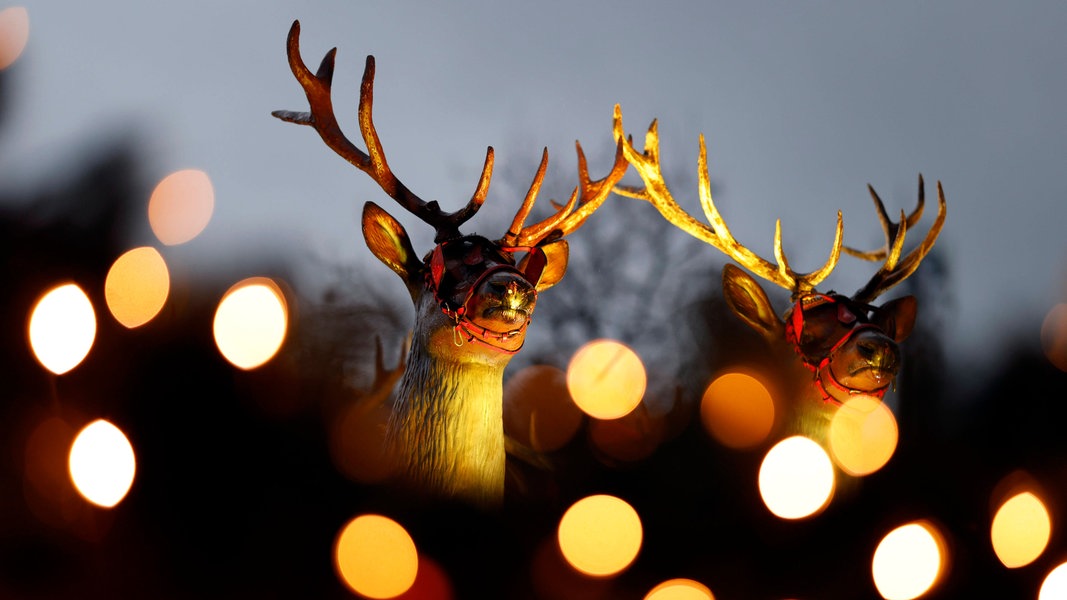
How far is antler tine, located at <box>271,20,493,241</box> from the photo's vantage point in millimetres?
4281

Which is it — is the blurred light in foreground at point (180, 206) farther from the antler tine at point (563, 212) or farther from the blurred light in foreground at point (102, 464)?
the antler tine at point (563, 212)

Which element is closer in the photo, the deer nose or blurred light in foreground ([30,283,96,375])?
blurred light in foreground ([30,283,96,375])

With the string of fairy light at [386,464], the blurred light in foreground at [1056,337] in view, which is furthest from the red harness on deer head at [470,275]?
the blurred light in foreground at [1056,337]

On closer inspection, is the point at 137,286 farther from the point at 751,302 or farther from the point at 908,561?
the point at 908,561

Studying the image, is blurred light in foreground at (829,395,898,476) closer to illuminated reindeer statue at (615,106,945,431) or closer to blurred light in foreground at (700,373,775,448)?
illuminated reindeer statue at (615,106,945,431)

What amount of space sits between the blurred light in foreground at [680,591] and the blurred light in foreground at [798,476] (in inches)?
30.6

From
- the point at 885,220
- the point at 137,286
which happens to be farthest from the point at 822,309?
the point at 137,286

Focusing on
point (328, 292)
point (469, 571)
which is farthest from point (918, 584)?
point (328, 292)

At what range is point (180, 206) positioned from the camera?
538cm

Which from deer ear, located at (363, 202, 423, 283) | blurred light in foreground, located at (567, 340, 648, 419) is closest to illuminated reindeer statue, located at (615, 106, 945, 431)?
deer ear, located at (363, 202, 423, 283)

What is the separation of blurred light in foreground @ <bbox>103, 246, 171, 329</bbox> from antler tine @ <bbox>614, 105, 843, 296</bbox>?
8.59ft

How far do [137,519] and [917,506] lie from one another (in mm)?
4014

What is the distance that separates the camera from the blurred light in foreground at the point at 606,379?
8203mm

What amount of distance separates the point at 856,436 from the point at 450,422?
2.40 meters
